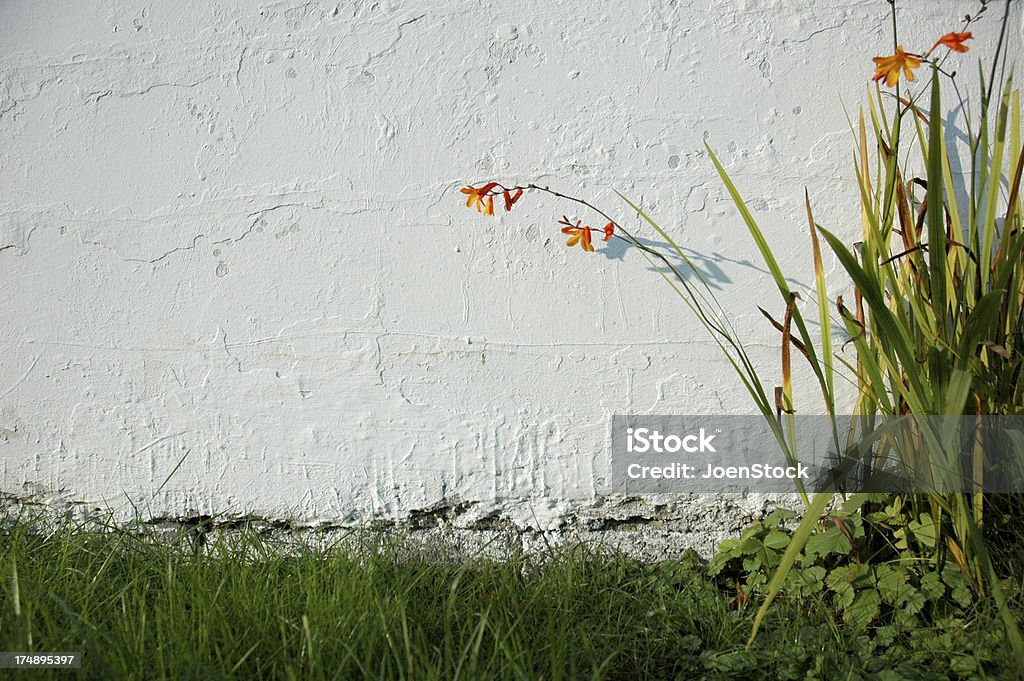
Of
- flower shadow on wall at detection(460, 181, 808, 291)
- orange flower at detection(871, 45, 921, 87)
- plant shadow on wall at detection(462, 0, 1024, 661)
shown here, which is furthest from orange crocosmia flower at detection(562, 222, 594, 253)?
orange flower at detection(871, 45, 921, 87)

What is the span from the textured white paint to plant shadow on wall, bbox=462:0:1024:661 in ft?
0.37

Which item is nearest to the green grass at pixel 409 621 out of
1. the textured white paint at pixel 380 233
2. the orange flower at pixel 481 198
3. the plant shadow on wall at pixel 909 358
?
the plant shadow on wall at pixel 909 358

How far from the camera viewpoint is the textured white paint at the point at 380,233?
1.98 metres

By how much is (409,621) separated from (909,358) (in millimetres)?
1122

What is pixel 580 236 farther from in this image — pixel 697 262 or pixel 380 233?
pixel 380 233

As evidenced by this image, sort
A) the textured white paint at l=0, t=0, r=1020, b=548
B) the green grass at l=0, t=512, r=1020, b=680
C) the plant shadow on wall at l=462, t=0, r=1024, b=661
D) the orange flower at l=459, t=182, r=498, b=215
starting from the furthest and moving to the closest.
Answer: the textured white paint at l=0, t=0, r=1020, b=548, the orange flower at l=459, t=182, r=498, b=215, the plant shadow on wall at l=462, t=0, r=1024, b=661, the green grass at l=0, t=512, r=1020, b=680

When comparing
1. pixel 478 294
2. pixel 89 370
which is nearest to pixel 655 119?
pixel 478 294

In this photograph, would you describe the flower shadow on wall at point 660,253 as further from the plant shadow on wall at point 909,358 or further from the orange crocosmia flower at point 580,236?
the orange crocosmia flower at point 580,236

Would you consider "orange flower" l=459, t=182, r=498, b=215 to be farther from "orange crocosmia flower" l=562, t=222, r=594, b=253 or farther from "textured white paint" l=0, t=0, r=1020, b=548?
"orange crocosmia flower" l=562, t=222, r=594, b=253

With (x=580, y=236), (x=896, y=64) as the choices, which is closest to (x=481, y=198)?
(x=580, y=236)

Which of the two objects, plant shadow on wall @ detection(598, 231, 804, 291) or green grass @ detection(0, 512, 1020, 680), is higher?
plant shadow on wall @ detection(598, 231, 804, 291)

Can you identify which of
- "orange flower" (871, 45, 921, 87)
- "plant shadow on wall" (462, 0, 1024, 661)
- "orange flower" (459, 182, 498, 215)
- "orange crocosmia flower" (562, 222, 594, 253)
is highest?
"orange flower" (871, 45, 921, 87)

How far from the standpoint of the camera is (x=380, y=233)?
2041 millimetres

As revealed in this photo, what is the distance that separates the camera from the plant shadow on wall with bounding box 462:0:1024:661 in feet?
5.00
